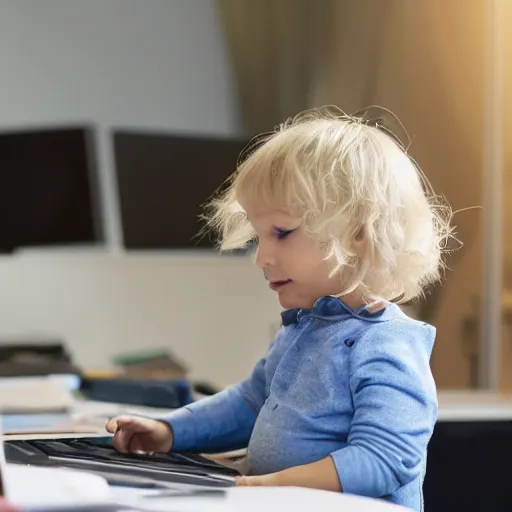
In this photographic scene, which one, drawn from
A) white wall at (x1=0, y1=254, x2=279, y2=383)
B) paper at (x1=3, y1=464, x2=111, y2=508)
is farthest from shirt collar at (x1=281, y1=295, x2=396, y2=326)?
white wall at (x1=0, y1=254, x2=279, y2=383)

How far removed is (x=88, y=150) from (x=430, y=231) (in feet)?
3.95

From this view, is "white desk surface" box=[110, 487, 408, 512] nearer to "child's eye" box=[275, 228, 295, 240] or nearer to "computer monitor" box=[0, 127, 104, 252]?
"child's eye" box=[275, 228, 295, 240]

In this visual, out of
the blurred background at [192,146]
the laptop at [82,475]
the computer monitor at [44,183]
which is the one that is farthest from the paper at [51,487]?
the computer monitor at [44,183]

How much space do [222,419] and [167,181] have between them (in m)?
1.03

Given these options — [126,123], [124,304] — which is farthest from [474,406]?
[126,123]

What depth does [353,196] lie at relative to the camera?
2.63 ft

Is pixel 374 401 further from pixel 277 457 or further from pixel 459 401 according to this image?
pixel 459 401

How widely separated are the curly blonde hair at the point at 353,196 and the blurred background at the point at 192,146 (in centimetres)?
59

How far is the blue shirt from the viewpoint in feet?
2.39

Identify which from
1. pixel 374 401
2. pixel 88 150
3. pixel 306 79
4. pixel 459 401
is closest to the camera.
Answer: pixel 374 401

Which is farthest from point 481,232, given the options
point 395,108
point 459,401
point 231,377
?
point 231,377

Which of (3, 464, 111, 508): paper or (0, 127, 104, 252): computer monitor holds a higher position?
(0, 127, 104, 252): computer monitor

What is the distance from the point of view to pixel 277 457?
0.80m

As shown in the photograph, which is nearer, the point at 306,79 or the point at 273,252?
the point at 273,252
